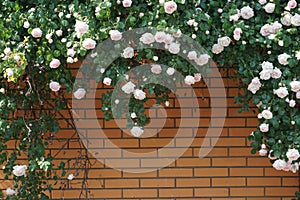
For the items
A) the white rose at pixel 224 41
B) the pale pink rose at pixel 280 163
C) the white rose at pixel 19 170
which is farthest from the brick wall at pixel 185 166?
the white rose at pixel 224 41

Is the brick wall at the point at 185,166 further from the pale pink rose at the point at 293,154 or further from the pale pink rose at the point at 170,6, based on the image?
the pale pink rose at the point at 170,6

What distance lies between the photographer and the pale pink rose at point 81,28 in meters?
3.53

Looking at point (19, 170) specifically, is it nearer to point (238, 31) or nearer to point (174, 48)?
point (174, 48)

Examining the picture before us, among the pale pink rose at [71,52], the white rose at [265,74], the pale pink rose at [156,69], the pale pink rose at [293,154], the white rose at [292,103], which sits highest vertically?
the pale pink rose at [71,52]

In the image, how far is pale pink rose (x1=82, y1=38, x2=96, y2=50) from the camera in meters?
3.52

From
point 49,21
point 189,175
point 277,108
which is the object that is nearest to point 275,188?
point 189,175

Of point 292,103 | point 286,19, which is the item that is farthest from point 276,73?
point 286,19

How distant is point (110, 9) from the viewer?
3604 mm

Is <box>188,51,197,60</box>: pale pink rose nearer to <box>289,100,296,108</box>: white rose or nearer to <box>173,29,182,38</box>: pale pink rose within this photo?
<box>173,29,182,38</box>: pale pink rose

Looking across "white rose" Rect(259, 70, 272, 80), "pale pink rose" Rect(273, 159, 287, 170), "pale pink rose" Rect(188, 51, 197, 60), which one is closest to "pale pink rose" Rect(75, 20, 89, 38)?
"pale pink rose" Rect(188, 51, 197, 60)

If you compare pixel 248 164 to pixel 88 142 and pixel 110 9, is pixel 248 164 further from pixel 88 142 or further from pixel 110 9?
pixel 110 9

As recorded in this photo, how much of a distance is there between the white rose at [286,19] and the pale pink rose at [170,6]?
720 mm

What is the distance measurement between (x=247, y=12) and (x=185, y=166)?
1437 mm

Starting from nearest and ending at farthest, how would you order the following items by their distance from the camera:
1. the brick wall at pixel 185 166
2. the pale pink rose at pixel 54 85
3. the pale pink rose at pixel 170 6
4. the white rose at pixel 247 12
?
the pale pink rose at pixel 170 6 → the white rose at pixel 247 12 → the pale pink rose at pixel 54 85 → the brick wall at pixel 185 166
